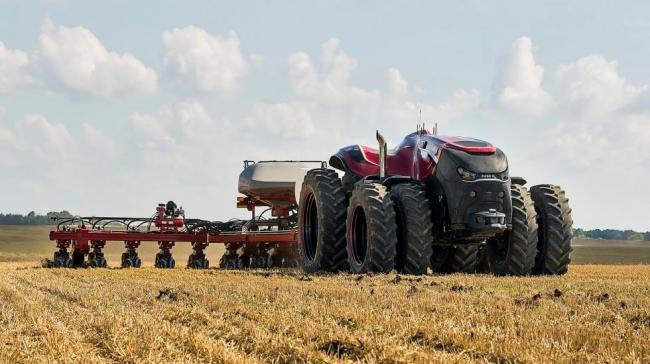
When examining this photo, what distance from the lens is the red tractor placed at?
13.8m

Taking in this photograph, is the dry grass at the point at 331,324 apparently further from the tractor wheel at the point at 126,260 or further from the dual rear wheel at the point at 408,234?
the tractor wheel at the point at 126,260

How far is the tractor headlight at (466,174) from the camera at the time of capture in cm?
1386

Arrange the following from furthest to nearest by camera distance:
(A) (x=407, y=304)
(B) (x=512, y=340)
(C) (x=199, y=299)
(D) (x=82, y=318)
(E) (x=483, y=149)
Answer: (E) (x=483, y=149) → (C) (x=199, y=299) → (A) (x=407, y=304) → (D) (x=82, y=318) → (B) (x=512, y=340)

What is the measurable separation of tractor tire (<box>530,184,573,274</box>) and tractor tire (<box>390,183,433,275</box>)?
2429 millimetres

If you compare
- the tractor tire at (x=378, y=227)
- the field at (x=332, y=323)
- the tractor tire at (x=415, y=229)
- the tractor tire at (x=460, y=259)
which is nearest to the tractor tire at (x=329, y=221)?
the tractor tire at (x=378, y=227)

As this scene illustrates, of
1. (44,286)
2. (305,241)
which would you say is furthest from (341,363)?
(305,241)

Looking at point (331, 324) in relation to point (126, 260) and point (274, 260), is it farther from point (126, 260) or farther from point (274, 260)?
point (126, 260)

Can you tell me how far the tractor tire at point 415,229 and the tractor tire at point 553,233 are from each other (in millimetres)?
2429

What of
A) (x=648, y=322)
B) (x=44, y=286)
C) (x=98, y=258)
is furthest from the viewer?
(x=98, y=258)

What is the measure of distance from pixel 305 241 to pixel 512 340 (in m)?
12.0

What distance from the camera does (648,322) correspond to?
729cm

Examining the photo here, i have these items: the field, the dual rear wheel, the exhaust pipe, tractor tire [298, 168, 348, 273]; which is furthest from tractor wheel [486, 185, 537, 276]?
tractor tire [298, 168, 348, 273]

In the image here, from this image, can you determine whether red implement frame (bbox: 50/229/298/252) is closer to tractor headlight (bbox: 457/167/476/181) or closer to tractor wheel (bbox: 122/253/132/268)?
tractor wheel (bbox: 122/253/132/268)

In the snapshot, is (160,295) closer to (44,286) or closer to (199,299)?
(199,299)
